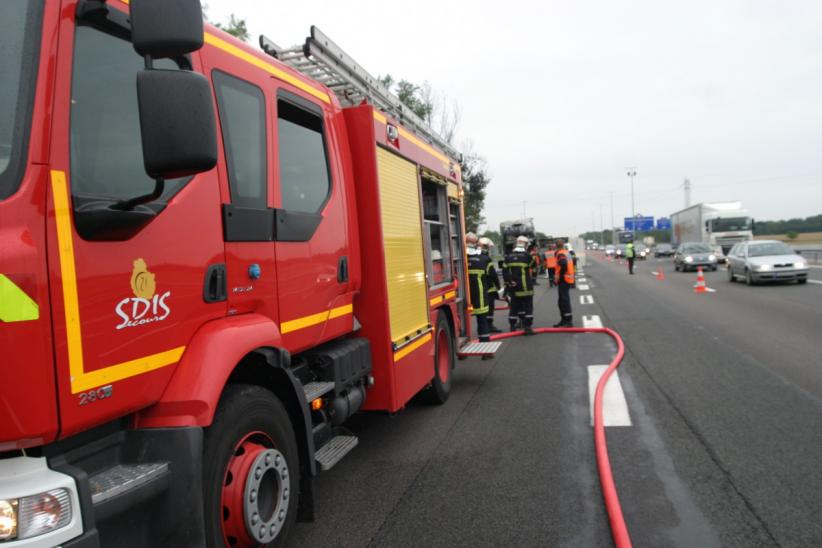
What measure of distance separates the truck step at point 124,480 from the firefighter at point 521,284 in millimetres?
8727

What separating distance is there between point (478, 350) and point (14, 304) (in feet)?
19.1

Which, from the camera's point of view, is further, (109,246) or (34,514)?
(109,246)

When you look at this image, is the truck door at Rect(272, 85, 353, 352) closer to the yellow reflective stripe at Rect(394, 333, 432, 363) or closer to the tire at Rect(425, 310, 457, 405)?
the yellow reflective stripe at Rect(394, 333, 432, 363)

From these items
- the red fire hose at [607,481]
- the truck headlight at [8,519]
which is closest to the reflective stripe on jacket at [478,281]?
the red fire hose at [607,481]

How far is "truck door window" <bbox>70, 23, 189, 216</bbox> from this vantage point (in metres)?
1.95

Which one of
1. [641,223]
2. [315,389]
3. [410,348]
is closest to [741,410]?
[410,348]

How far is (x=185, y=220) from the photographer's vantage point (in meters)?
2.38

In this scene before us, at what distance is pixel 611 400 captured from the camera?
19.2 feet

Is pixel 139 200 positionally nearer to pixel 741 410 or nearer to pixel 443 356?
pixel 443 356

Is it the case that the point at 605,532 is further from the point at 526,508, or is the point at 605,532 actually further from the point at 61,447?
the point at 61,447

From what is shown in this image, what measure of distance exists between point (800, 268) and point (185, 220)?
19.6 meters

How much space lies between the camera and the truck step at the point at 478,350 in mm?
6945

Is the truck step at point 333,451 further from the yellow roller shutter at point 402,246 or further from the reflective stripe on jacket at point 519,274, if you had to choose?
the reflective stripe on jacket at point 519,274

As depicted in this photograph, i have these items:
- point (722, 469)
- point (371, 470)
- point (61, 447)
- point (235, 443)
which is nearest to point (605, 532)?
point (722, 469)
